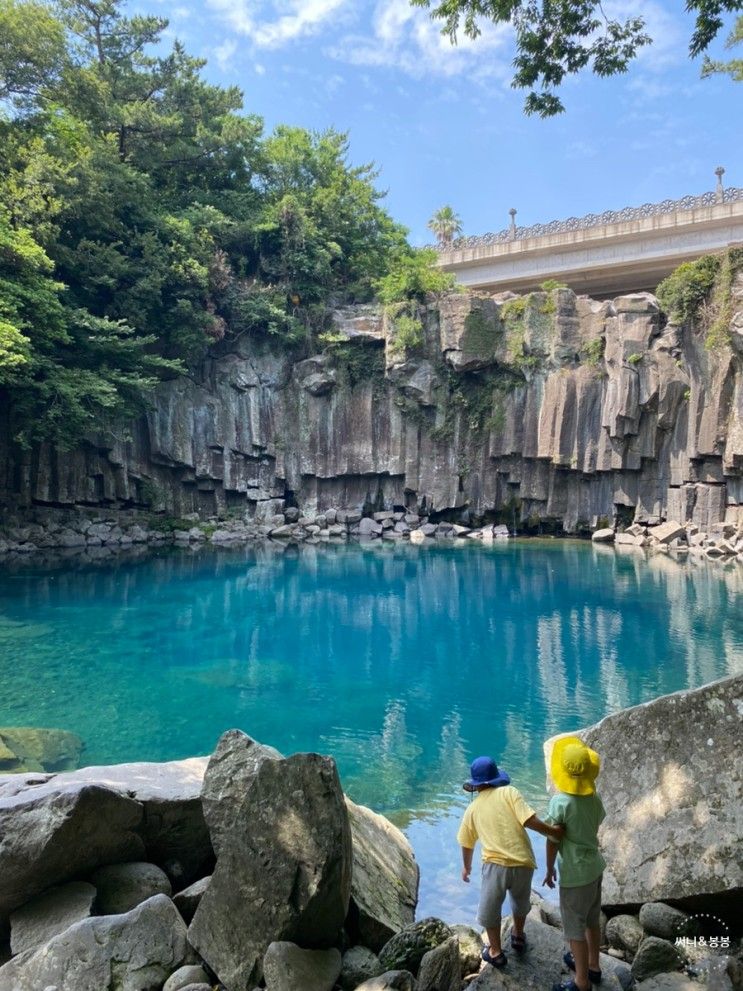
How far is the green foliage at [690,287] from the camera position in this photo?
23750 millimetres

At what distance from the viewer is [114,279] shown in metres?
24.0

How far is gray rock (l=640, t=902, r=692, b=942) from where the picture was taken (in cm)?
302

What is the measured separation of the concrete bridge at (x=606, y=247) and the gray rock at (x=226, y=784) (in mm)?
28673

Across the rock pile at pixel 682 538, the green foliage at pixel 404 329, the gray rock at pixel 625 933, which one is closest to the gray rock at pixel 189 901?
the gray rock at pixel 625 933

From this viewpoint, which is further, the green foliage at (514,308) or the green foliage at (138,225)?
the green foliage at (514,308)

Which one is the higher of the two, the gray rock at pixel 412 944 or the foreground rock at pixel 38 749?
the gray rock at pixel 412 944

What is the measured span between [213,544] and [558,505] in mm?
13820

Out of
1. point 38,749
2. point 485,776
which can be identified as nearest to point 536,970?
point 485,776

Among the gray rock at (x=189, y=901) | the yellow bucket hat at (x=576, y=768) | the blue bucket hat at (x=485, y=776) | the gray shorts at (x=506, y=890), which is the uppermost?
the yellow bucket hat at (x=576, y=768)

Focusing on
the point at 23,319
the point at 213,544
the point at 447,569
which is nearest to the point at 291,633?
the point at 447,569

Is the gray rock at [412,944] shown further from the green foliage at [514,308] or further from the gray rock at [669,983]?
the green foliage at [514,308]

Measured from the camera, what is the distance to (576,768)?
2818mm

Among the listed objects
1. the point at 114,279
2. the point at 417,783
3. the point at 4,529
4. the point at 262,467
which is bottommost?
the point at 417,783

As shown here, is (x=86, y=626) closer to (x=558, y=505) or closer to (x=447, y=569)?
(x=447, y=569)
